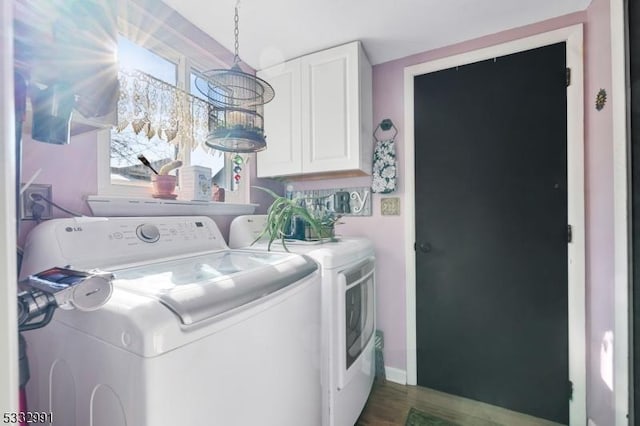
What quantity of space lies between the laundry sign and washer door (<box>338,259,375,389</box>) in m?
0.51

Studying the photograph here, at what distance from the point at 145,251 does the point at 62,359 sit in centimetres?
46

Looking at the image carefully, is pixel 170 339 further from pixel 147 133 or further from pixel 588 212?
pixel 588 212

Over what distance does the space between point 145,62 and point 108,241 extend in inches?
39.7

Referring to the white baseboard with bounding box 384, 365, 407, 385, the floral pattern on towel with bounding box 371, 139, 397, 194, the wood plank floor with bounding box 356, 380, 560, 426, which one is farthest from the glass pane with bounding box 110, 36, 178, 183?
the white baseboard with bounding box 384, 365, 407, 385

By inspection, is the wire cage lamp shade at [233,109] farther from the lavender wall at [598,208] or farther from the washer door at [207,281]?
the lavender wall at [598,208]

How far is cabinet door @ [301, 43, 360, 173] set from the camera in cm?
183

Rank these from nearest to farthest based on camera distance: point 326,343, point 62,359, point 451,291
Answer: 1. point 62,359
2. point 326,343
3. point 451,291

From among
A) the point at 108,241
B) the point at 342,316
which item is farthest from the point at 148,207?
the point at 342,316

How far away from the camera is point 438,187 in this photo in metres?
1.91

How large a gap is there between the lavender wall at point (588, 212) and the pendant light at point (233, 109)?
1080 millimetres

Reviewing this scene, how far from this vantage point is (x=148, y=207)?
1.31 meters

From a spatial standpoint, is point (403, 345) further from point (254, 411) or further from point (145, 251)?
point (145, 251)

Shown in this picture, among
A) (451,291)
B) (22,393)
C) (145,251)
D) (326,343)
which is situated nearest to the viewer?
(22,393)

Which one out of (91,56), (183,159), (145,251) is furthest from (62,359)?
(183,159)
